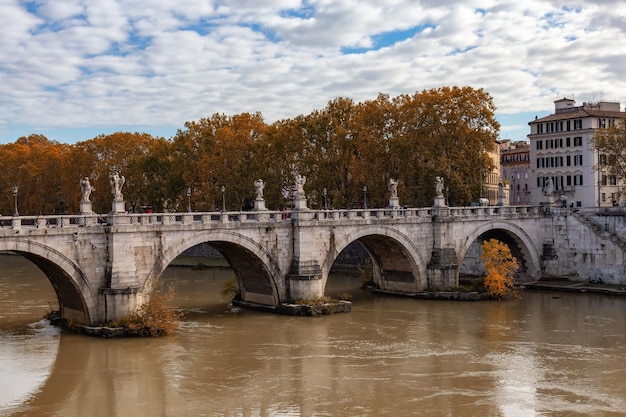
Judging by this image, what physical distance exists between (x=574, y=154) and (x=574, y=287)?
22.9m

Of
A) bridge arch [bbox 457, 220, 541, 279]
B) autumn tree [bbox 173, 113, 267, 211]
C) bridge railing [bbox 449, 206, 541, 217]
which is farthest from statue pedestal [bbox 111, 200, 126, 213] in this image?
autumn tree [bbox 173, 113, 267, 211]

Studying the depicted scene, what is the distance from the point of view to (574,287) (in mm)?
45094

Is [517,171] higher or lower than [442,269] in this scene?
higher

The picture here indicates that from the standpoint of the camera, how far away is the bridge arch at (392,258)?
4112 cm

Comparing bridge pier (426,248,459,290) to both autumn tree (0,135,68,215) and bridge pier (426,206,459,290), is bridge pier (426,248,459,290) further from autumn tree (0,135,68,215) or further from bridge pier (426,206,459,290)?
autumn tree (0,135,68,215)

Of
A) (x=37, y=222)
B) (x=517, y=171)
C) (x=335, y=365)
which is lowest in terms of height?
(x=335, y=365)

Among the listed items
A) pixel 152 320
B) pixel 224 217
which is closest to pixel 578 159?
pixel 224 217

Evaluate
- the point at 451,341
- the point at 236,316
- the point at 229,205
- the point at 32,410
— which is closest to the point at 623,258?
the point at 451,341

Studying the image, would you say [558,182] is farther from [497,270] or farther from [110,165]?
[110,165]

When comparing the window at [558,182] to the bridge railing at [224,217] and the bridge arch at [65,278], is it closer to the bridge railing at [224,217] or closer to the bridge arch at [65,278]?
the bridge railing at [224,217]

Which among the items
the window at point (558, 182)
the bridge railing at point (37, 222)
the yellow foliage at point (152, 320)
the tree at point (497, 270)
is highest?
the window at point (558, 182)

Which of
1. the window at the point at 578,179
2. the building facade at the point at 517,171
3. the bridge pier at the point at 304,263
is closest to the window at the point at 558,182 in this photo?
the window at the point at 578,179

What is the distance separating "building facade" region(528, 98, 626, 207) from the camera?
6425 cm

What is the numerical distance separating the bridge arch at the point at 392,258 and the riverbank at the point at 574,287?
812 centimetres
